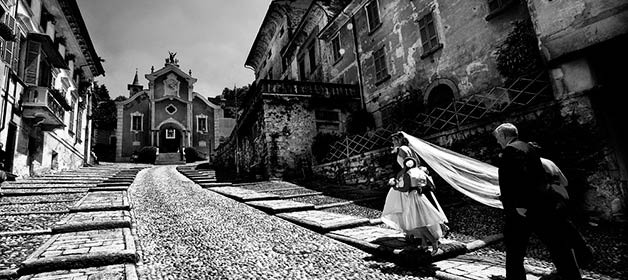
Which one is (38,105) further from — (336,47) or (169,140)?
(169,140)

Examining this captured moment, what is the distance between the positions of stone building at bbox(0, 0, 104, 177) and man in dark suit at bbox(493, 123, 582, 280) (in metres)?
15.4

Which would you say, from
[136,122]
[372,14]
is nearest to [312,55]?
[372,14]

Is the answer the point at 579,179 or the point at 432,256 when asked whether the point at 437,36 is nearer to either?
the point at 579,179

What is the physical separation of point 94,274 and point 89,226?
2532 mm

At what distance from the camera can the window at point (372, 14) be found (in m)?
14.7

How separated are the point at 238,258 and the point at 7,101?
13.4 metres

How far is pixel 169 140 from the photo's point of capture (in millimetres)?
36500

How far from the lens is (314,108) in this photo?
50.4 ft

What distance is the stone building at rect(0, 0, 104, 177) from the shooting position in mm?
11414

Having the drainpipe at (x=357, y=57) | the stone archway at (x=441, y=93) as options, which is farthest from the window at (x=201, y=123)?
the stone archway at (x=441, y=93)

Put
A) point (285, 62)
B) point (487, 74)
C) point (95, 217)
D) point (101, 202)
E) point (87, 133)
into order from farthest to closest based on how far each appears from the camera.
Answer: point (285, 62) < point (87, 133) < point (487, 74) < point (101, 202) < point (95, 217)

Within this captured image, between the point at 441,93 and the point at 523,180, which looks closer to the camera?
the point at 523,180

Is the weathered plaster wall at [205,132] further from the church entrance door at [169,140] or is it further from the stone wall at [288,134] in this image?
the stone wall at [288,134]

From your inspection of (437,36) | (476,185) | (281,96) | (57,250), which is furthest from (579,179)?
(281,96)
